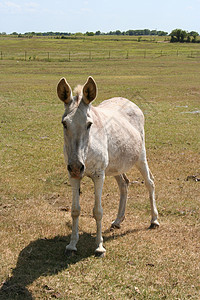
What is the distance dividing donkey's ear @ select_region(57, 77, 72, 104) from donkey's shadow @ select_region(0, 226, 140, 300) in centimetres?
240

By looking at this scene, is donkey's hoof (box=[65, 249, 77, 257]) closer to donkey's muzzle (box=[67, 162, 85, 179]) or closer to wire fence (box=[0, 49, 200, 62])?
donkey's muzzle (box=[67, 162, 85, 179])

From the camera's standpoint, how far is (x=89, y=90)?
497cm

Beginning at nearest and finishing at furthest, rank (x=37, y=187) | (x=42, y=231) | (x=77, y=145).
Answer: (x=77, y=145)
(x=42, y=231)
(x=37, y=187)

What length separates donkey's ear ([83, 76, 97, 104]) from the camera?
4930 millimetres

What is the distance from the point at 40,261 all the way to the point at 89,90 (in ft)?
8.70

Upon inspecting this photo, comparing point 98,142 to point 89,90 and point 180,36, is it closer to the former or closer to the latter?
point 89,90

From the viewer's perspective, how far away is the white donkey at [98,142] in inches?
188

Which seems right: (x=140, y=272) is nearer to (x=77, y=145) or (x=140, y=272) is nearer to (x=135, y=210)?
(x=77, y=145)

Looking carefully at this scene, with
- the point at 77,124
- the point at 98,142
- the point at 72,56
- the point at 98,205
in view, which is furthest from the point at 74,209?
the point at 72,56

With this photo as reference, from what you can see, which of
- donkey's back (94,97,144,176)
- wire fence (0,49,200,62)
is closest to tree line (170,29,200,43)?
wire fence (0,49,200,62)

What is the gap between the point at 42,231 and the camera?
632cm

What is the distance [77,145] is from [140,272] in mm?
2113

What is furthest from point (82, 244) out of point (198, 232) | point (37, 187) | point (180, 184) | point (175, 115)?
point (175, 115)

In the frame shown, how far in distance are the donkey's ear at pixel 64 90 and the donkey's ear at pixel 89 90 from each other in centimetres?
21
